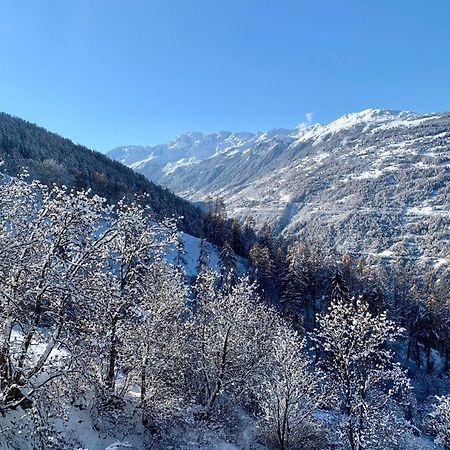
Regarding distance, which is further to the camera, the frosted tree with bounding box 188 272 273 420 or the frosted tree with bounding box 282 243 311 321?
the frosted tree with bounding box 282 243 311 321

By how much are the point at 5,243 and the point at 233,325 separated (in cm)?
1647

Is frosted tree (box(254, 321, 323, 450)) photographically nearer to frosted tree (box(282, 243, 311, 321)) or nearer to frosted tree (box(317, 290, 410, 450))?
frosted tree (box(317, 290, 410, 450))

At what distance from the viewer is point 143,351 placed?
20.3 m

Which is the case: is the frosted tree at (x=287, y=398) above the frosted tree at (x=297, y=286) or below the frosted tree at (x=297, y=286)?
below

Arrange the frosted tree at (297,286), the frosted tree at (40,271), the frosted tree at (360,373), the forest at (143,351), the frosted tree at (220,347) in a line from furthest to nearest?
the frosted tree at (297,286) < the frosted tree at (220,347) < the frosted tree at (360,373) < the forest at (143,351) < the frosted tree at (40,271)

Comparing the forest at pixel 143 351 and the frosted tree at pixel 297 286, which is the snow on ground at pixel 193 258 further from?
the forest at pixel 143 351

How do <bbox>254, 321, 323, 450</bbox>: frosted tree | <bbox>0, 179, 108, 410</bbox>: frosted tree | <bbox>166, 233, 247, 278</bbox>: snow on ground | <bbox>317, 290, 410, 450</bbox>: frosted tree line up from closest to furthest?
<bbox>0, 179, 108, 410</bbox>: frosted tree → <bbox>317, 290, 410, 450</bbox>: frosted tree → <bbox>254, 321, 323, 450</bbox>: frosted tree → <bbox>166, 233, 247, 278</bbox>: snow on ground

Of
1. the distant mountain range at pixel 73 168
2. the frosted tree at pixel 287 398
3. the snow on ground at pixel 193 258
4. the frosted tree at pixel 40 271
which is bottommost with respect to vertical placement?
the frosted tree at pixel 287 398

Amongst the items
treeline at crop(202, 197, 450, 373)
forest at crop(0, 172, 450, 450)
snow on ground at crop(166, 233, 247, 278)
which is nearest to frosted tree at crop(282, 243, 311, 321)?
treeline at crop(202, 197, 450, 373)

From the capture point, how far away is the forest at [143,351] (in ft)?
39.3

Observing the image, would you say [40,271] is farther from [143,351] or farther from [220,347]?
[220,347]

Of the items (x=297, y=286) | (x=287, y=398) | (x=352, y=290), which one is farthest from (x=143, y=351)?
(x=352, y=290)

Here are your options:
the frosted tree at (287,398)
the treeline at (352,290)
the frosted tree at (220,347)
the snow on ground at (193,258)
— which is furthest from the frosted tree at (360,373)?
the snow on ground at (193,258)

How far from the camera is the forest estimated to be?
1198cm
